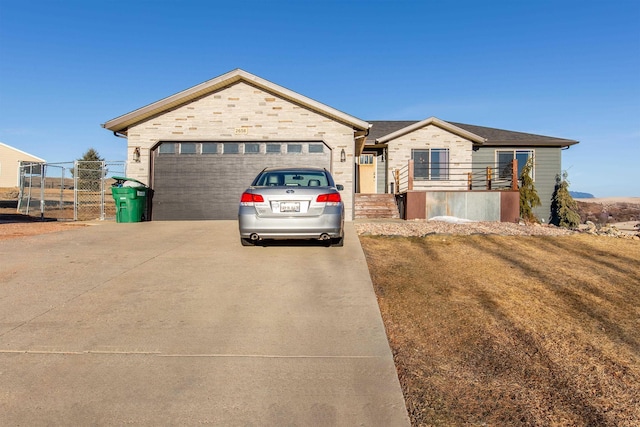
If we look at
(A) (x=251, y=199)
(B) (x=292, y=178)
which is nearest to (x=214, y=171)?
(B) (x=292, y=178)

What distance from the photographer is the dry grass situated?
2.56m

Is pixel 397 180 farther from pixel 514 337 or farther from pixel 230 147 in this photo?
pixel 514 337

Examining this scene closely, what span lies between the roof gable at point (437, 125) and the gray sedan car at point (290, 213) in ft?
41.3

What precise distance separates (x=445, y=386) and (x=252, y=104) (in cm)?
1273

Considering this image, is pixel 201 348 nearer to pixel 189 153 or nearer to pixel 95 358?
pixel 95 358

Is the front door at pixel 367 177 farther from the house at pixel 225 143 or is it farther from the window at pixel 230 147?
the window at pixel 230 147

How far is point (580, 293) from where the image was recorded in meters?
5.04

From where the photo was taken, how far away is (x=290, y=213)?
272 inches

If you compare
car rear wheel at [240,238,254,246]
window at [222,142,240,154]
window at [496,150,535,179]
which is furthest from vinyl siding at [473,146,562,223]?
car rear wheel at [240,238,254,246]

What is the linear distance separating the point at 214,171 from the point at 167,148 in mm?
1875

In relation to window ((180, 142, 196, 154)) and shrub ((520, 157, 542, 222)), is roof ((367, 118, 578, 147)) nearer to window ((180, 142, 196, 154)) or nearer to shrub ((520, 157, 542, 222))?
shrub ((520, 157, 542, 222))

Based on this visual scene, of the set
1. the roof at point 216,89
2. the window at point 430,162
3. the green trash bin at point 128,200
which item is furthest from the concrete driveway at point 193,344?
the window at point 430,162

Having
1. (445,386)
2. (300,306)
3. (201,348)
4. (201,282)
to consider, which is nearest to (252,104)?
(201,282)

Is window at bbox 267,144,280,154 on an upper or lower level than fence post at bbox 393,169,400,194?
upper
